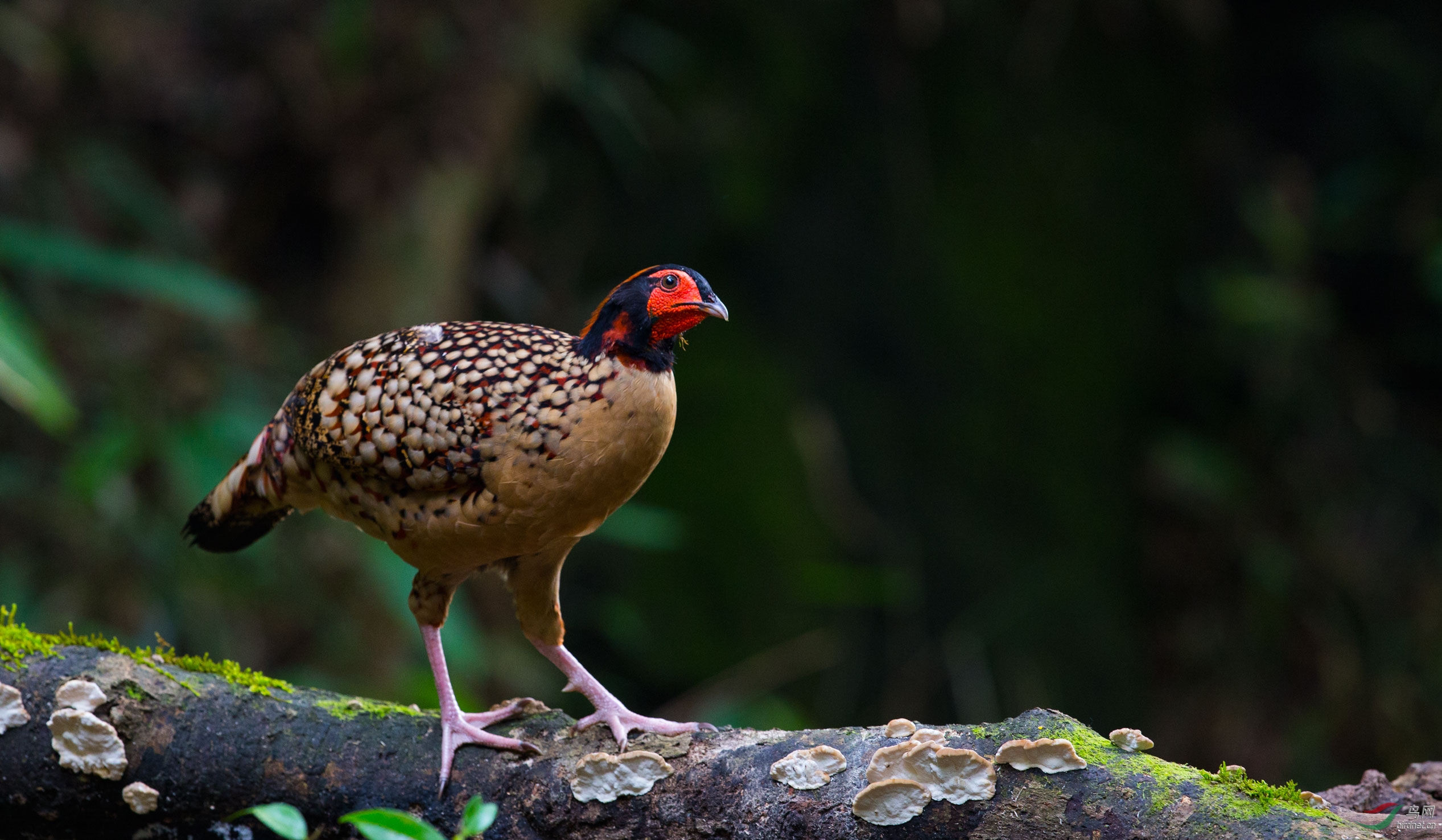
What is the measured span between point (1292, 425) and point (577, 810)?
6.11 metres

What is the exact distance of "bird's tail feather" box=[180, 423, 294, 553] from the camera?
2.71 metres

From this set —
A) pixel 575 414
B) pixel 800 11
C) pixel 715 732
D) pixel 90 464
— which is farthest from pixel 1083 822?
pixel 800 11

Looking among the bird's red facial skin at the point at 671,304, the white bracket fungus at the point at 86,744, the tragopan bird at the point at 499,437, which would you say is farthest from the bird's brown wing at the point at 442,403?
the white bracket fungus at the point at 86,744

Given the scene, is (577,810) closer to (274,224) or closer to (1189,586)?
(274,224)

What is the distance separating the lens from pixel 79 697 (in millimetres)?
2299

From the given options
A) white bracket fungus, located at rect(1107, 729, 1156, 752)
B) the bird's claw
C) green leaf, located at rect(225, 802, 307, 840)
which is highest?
white bracket fungus, located at rect(1107, 729, 1156, 752)

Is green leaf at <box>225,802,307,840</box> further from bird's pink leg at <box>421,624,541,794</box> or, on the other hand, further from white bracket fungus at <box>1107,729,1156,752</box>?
white bracket fungus at <box>1107,729,1156,752</box>

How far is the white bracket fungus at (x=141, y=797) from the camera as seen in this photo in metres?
2.25

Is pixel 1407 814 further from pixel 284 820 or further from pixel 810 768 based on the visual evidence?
pixel 284 820

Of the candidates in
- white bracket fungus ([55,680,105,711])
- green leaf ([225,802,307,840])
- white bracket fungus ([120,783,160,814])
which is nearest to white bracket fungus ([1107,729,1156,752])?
green leaf ([225,802,307,840])

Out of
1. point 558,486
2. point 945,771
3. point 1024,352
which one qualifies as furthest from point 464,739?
point 1024,352

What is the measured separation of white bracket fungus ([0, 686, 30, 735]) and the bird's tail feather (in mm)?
648

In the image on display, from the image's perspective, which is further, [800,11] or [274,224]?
[800,11]

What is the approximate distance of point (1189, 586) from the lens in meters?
7.00
